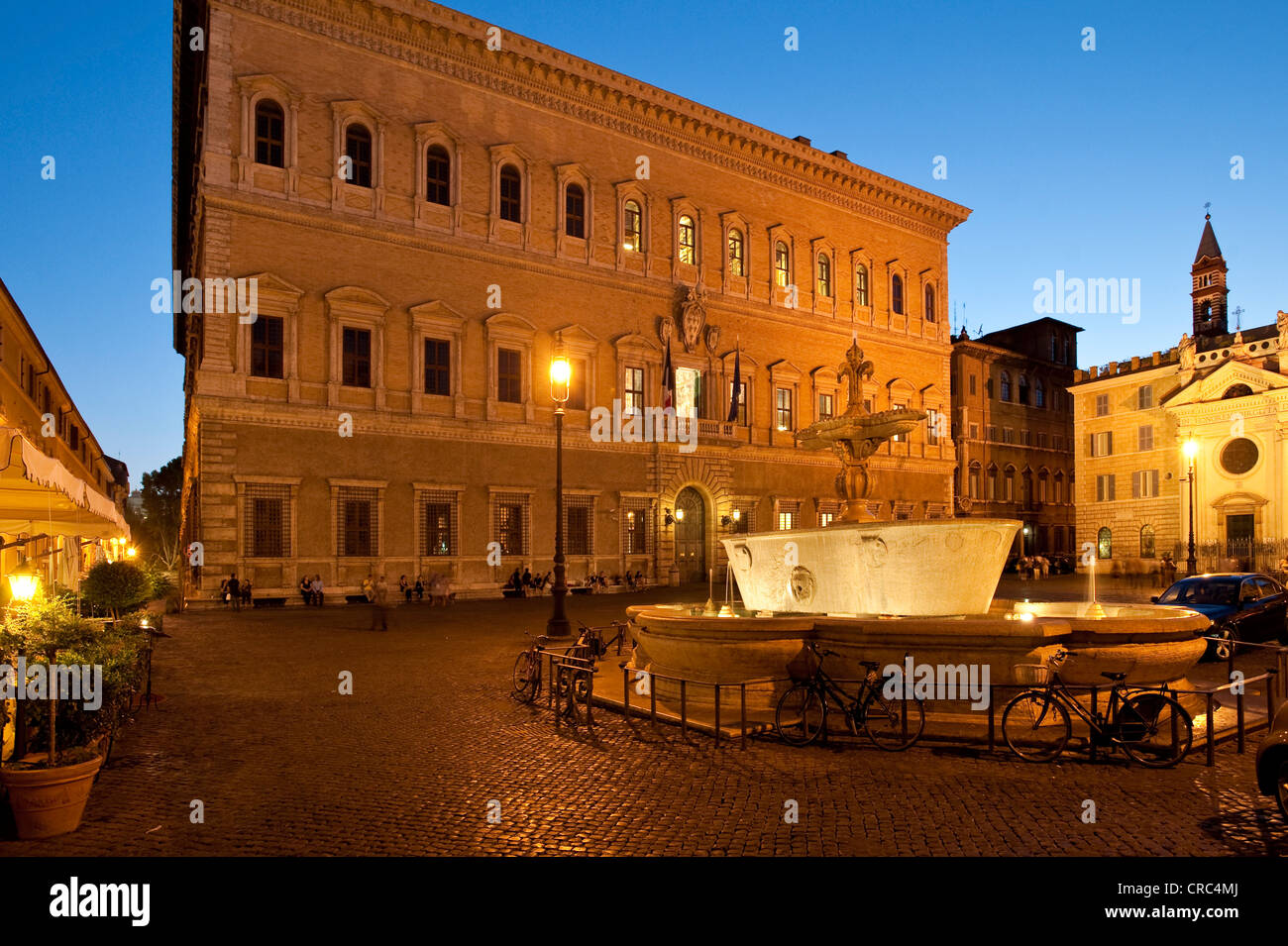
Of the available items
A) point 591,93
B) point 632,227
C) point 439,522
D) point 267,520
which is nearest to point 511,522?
point 439,522

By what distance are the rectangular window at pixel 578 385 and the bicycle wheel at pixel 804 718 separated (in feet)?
83.7

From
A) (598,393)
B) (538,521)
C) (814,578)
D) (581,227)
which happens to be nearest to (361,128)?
(581,227)

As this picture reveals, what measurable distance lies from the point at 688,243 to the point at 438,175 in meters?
11.5

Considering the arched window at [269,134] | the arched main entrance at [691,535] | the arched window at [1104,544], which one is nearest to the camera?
the arched window at [269,134]

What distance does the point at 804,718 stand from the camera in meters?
8.77

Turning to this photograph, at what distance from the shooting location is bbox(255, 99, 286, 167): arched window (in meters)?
27.6

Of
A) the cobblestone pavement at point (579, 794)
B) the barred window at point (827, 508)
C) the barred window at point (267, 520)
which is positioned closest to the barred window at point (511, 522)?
the barred window at point (267, 520)

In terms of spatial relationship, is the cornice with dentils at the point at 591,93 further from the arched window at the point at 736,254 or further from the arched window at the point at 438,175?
the arched window at the point at 736,254

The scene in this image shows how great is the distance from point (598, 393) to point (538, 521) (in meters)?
5.71

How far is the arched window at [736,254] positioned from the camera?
39.6m

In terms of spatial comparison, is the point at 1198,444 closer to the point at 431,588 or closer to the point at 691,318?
the point at 691,318
